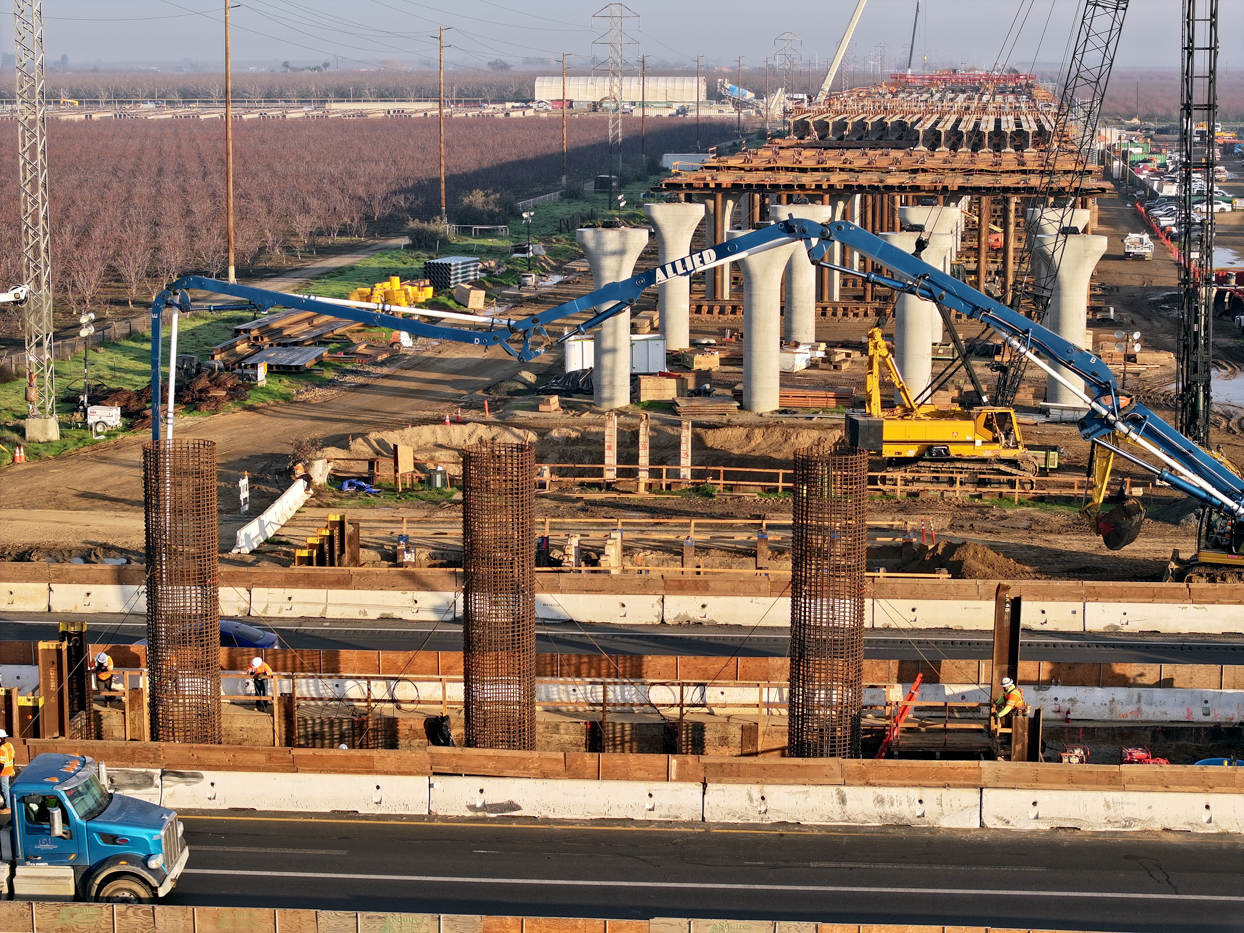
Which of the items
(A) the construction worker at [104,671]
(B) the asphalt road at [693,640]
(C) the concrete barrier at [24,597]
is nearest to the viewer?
(A) the construction worker at [104,671]

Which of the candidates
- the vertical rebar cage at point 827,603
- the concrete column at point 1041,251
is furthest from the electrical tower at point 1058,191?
the vertical rebar cage at point 827,603

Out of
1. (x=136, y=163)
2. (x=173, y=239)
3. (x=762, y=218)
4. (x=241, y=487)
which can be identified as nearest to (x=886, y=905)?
(x=241, y=487)

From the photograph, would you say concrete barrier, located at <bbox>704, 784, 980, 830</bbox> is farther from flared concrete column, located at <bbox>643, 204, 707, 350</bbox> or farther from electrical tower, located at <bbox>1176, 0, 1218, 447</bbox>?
flared concrete column, located at <bbox>643, 204, 707, 350</bbox>

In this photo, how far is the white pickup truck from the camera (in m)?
82.6

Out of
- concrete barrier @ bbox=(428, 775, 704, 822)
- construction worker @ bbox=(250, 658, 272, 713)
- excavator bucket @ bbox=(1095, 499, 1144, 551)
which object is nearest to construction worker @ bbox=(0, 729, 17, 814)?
concrete barrier @ bbox=(428, 775, 704, 822)

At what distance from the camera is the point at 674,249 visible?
53.0m

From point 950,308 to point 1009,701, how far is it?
37.9 feet

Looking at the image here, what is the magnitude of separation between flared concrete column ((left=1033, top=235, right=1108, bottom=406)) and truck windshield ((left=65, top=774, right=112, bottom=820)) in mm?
34710

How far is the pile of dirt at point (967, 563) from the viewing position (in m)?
32.7

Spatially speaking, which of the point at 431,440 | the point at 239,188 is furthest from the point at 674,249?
the point at 239,188

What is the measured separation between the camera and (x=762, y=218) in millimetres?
73312

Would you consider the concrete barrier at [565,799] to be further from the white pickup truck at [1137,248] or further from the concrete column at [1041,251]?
the white pickup truck at [1137,248]

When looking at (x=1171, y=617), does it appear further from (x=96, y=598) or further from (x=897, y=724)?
(x=96, y=598)

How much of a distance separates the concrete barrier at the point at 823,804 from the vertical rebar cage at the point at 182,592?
7675 millimetres
